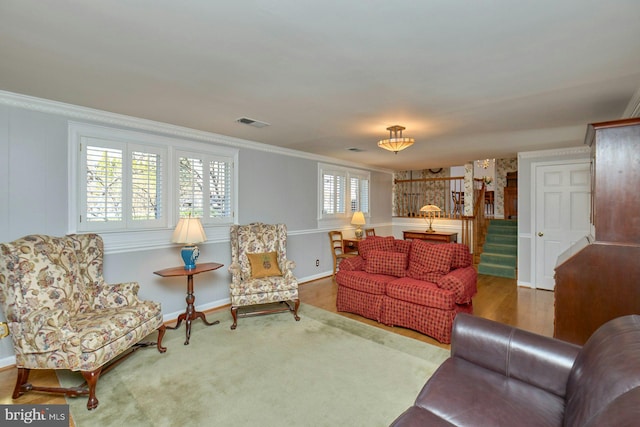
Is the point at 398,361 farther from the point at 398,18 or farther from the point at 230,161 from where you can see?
the point at 230,161

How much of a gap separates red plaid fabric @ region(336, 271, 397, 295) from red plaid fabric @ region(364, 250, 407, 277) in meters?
0.07

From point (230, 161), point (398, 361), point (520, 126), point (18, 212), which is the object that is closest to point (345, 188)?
point (230, 161)

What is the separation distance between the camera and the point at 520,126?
3533mm

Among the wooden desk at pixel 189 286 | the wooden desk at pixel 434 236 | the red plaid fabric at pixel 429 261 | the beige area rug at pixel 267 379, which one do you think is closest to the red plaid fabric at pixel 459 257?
the red plaid fabric at pixel 429 261

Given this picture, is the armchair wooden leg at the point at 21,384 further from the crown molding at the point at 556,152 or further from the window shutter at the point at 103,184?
the crown molding at the point at 556,152

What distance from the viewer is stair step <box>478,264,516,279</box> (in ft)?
19.0

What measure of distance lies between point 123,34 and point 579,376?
2894 mm

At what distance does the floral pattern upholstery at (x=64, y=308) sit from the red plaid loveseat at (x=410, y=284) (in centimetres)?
226

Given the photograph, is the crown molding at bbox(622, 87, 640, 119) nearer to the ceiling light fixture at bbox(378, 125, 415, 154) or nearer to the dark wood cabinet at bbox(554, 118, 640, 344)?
the dark wood cabinet at bbox(554, 118, 640, 344)

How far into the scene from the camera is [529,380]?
1.53 metres

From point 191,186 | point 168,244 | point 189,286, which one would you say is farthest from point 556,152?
point 168,244

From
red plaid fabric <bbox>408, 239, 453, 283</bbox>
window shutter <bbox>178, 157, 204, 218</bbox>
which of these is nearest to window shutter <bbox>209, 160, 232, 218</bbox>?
window shutter <bbox>178, 157, 204, 218</bbox>

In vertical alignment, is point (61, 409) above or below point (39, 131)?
below

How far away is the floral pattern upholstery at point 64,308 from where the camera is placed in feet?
6.95
